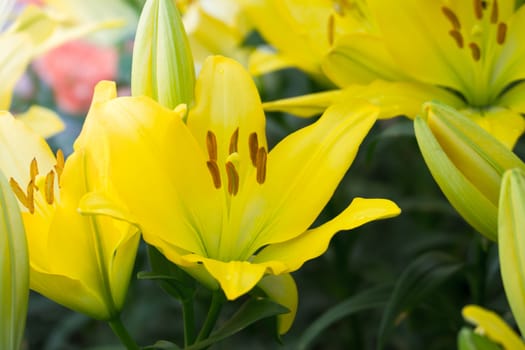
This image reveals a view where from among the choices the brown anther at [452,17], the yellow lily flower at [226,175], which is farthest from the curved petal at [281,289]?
the brown anther at [452,17]

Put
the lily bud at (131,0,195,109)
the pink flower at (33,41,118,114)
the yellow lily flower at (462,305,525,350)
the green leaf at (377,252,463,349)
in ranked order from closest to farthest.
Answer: the yellow lily flower at (462,305,525,350) < the lily bud at (131,0,195,109) < the green leaf at (377,252,463,349) < the pink flower at (33,41,118,114)

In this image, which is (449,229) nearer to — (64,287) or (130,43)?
(130,43)

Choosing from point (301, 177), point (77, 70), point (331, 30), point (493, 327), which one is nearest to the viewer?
point (493, 327)

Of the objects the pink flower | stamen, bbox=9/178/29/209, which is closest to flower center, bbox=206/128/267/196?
stamen, bbox=9/178/29/209

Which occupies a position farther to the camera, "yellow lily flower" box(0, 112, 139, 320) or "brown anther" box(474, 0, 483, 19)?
"brown anther" box(474, 0, 483, 19)

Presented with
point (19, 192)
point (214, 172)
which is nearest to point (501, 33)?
point (214, 172)

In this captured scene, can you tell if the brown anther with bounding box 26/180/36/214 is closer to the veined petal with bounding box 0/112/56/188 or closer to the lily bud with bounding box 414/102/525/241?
the veined petal with bounding box 0/112/56/188

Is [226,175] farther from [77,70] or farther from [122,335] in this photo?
[77,70]

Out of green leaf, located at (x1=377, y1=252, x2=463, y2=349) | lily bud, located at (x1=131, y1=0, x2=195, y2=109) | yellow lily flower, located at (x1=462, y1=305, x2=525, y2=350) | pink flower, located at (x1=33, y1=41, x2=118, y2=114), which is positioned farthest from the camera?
pink flower, located at (x1=33, y1=41, x2=118, y2=114)
